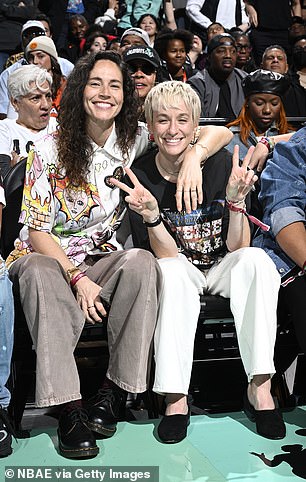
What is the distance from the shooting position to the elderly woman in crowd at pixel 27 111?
4.26 meters

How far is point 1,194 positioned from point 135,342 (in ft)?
2.55

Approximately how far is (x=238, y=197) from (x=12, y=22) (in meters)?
5.36

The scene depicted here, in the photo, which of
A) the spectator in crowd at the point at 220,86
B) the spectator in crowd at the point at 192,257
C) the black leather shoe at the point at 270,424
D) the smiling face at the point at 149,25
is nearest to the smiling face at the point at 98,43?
the smiling face at the point at 149,25

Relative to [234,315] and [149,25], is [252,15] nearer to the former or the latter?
[149,25]

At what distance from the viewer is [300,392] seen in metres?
3.61

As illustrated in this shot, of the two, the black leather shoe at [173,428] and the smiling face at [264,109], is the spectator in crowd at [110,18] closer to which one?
the smiling face at [264,109]

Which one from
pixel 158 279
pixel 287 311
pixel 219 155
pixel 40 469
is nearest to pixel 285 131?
pixel 219 155

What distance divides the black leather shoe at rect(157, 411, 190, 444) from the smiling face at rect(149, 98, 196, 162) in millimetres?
1108

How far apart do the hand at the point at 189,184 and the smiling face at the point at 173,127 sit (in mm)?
75

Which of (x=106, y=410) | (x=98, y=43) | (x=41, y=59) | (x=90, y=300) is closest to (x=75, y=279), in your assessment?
(x=90, y=300)

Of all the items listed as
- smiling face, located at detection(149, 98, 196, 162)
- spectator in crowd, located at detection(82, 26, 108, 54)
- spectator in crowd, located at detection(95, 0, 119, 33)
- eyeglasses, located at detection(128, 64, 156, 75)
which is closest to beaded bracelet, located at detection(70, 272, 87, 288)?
smiling face, located at detection(149, 98, 196, 162)

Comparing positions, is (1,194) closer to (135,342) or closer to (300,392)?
(135,342)

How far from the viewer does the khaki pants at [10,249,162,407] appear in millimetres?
2877

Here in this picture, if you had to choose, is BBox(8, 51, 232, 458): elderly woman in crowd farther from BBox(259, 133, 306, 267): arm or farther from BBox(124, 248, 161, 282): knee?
BBox(259, 133, 306, 267): arm
